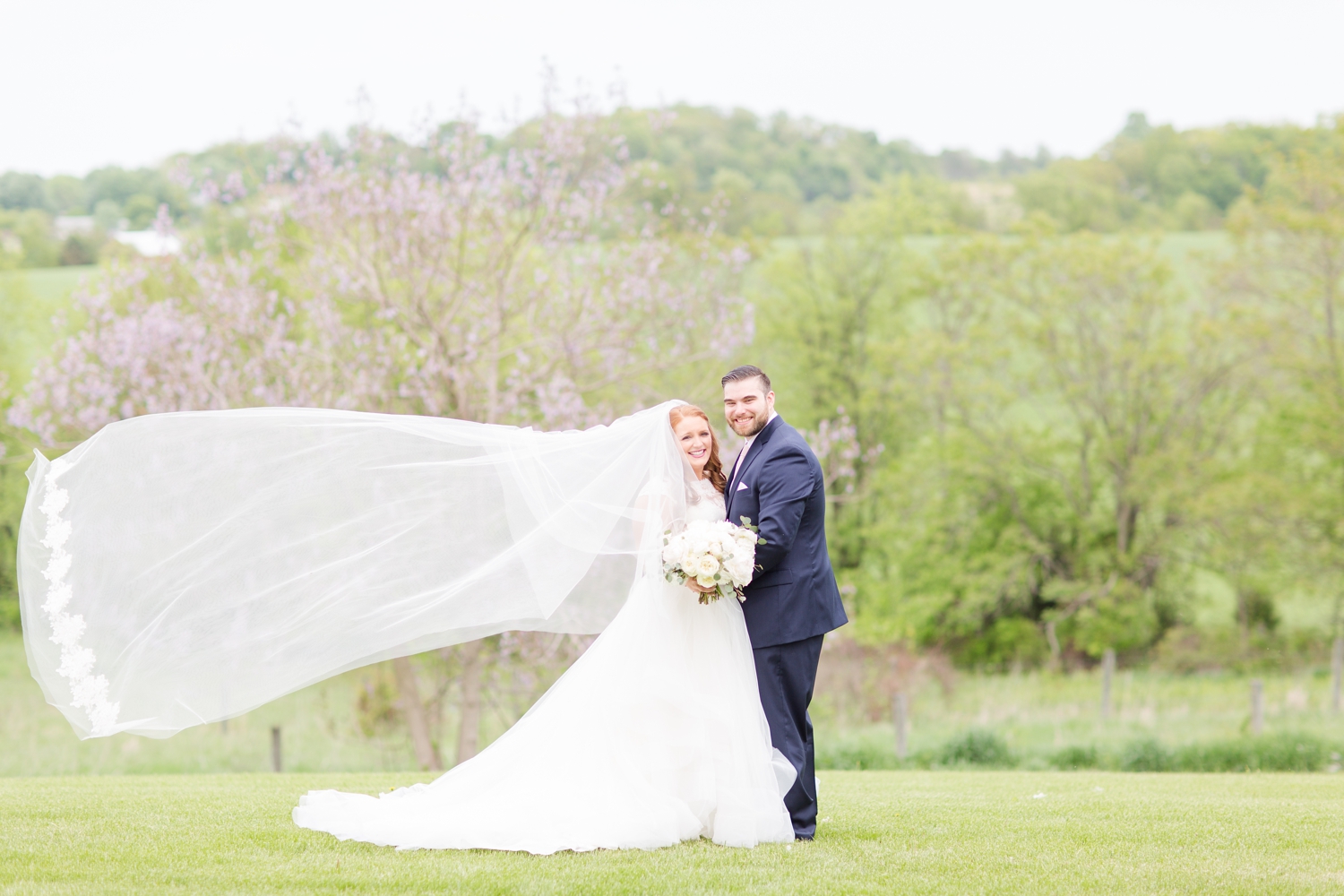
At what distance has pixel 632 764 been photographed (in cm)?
546

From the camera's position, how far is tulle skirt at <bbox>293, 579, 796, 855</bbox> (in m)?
5.24

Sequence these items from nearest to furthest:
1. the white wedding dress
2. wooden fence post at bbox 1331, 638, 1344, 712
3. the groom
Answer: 1. the white wedding dress
2. the groom
3. wooden fence post at bbox 1331, 638, 1344, 712

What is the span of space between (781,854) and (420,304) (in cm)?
1043

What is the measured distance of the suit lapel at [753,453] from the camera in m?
5.82

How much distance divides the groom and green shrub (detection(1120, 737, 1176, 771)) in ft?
24.8

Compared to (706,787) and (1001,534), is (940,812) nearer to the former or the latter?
(706,787)

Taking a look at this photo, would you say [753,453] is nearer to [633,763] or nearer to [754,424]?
[754,424]

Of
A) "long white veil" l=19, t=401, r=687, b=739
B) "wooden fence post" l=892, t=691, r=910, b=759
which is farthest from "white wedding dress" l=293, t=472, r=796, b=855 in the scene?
"wooden fence post" l=892, t=691, r=910, b=759

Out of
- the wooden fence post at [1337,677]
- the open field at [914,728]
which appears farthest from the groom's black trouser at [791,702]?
the wooden fence post at [1337,677]

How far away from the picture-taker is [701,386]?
16.7 m

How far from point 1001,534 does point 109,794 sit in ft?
76.0

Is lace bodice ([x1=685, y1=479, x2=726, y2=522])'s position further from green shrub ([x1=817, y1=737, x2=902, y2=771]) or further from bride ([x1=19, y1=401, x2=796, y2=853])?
green shrub ([x1=817, y1=737, x2=902, y2=771])

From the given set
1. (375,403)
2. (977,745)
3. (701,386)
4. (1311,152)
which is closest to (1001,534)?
(1311,152)

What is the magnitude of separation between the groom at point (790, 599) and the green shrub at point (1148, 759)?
24.8ft
